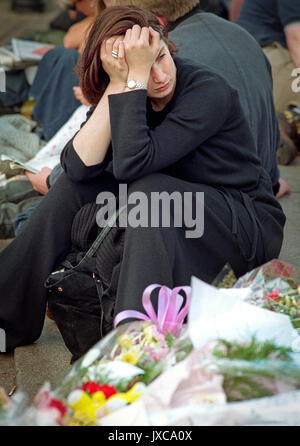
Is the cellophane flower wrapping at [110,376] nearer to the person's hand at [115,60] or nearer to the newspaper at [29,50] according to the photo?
the person's hand at [115,60]

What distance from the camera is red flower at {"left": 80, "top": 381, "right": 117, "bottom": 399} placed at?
146cm

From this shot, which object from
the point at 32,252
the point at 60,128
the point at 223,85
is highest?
the point at 223,85

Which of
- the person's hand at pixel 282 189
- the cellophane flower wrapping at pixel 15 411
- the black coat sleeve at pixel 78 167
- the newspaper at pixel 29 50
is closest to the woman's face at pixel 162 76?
the black coat sleeve at pixel 78 167

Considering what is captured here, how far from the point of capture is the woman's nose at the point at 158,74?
7.82ft

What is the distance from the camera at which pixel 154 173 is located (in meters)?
2.30

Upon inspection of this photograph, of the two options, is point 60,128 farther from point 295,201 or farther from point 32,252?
point 32,252

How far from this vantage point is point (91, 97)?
2.59 meters

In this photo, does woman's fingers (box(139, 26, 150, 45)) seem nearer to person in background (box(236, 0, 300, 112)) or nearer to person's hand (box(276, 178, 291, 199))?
person's hand (box(276, 178, 291, 199))

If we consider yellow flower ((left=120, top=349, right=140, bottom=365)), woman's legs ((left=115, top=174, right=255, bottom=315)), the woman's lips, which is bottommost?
woman's legs ((left=115, top=174, right=255, bottom=315))

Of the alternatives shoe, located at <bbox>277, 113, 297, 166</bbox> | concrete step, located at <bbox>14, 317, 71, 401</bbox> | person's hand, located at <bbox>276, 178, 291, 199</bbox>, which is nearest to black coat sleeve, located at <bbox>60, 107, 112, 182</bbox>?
concrete step, located at <bbox>14, 317, 71, 401</bbox>

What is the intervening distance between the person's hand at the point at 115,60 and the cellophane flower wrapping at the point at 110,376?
996mm

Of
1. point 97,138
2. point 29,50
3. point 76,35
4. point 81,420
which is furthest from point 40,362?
point 29,50

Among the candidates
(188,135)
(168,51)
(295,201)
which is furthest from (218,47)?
(295,201)

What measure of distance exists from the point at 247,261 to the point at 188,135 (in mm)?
455
